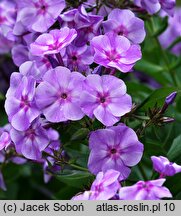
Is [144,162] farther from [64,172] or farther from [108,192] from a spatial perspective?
[108,192]

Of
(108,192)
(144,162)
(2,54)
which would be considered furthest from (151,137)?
(2,54)

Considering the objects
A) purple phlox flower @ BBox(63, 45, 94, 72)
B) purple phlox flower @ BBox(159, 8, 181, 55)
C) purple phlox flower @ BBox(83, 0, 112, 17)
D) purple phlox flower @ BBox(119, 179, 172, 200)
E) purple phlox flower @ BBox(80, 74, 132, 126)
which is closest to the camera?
purple phlox flower @ BBox(119, 179, 172, 200)

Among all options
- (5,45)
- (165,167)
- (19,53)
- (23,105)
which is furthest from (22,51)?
(165,167)

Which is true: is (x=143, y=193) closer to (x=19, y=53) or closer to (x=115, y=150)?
(x=115, y=150)

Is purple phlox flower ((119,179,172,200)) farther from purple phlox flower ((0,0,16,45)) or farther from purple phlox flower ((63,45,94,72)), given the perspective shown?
purple phlox flower ((0,0,16,45))

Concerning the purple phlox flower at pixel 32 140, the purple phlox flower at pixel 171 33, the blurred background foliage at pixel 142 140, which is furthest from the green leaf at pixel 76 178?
the purple phlox flower at pixel 171 33

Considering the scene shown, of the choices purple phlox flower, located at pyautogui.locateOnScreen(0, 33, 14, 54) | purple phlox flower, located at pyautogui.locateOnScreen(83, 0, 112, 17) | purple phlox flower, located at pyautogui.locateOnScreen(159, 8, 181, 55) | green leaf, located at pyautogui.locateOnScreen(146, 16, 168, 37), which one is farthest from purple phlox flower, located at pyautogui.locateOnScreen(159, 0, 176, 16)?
purple phlox flower, located at pyautogui.locateOnScreen(159, 8, 181, 55)
